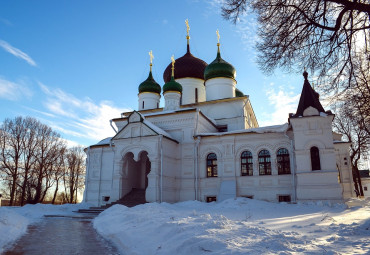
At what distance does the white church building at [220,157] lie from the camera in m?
14.9

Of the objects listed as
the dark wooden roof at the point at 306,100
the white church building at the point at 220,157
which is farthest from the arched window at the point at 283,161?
the dark wooden roof at the point at 306,100

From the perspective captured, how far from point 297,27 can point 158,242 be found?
6.45 m

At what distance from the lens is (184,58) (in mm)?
26625

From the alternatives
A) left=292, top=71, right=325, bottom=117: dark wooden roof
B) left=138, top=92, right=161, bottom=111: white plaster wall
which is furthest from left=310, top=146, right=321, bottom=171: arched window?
left=138, top=92, right=161, bottom=111: white plaster wall

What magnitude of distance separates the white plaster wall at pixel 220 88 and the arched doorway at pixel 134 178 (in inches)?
293

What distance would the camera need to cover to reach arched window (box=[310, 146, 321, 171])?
14.8 metres

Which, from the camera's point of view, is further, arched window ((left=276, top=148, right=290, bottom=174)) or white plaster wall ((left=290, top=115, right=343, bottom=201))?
arched window ((left=276, top=148, right=290, bottom=174))

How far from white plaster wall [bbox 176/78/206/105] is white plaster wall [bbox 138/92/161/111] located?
94.1 inches

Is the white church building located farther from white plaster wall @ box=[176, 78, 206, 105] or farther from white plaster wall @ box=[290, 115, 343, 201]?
white plaster wall @ box=[176, 78, 206, 105]

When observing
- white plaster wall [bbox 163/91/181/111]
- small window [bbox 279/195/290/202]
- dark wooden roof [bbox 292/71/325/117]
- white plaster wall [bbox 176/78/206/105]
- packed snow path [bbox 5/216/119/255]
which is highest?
white plaster wall [bbox 176/78/206/105]

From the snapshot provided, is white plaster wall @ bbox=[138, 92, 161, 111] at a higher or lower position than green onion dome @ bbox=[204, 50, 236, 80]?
lower

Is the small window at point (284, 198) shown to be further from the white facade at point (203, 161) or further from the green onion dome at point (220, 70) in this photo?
the green onion dome at point (220, 70)

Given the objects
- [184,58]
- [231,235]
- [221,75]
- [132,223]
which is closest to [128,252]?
[231,235]

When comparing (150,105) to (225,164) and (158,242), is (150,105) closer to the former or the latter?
(225,164)
